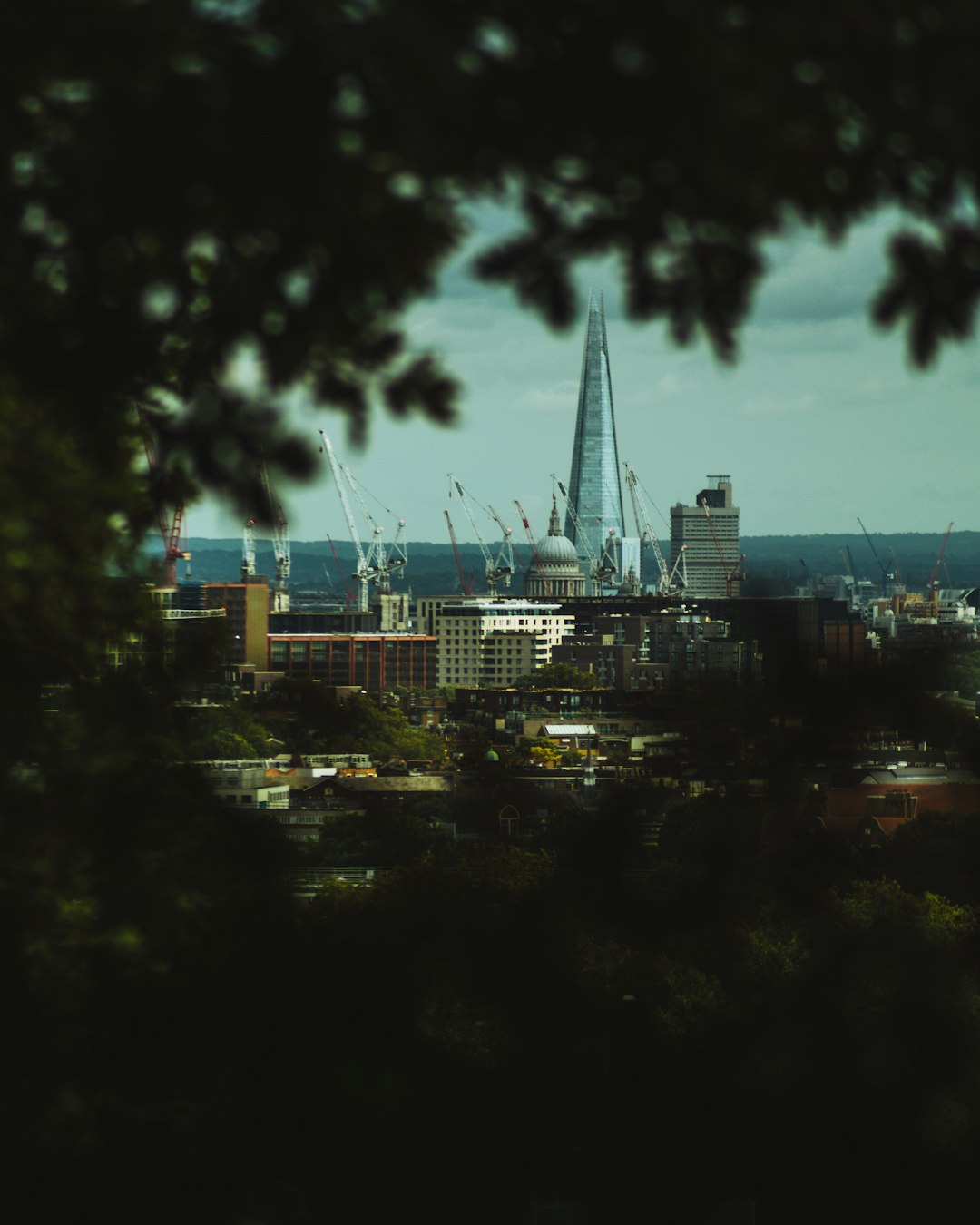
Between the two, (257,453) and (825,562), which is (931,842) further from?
(825,562)

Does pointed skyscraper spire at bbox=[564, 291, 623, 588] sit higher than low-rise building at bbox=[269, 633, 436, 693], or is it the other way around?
pointed skyscraper spire at bbox=[564, 291, 623, 588]

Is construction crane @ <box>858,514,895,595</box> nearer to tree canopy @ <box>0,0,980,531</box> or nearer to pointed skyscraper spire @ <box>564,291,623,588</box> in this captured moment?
pointed skyscraper spire @ <box>564,291,623,588</box>

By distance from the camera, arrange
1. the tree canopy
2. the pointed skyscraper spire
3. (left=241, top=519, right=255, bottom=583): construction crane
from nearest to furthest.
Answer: the tree canopy
(left=241, top=519, right=255, bottom=583): construction crane
the pointed skyscraper spire

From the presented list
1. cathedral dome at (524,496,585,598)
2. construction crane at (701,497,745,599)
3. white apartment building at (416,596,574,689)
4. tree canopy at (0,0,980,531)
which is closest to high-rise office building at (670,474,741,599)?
construction crane at (701,497,745,599)

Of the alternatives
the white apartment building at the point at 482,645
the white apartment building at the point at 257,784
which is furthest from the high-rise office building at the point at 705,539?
the white apartment building at the point at 257,784

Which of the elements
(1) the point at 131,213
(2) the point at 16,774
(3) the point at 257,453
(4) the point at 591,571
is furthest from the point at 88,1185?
(4) the point at 591,571

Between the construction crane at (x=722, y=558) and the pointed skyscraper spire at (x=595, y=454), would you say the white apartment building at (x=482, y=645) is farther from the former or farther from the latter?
the pointed skyscraper spire at (x=595, y=454)
